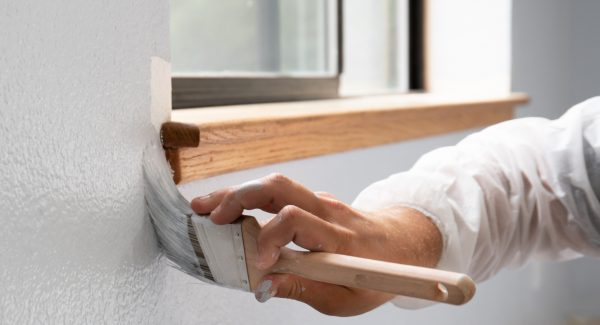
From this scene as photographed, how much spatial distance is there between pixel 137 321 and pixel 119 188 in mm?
112

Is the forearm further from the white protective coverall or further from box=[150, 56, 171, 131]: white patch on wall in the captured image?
box=[150, 56, 171, 131]: white patch on wall

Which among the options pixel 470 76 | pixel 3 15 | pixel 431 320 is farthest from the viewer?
pixel 470 76

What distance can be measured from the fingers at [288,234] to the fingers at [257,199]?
3 centimetres

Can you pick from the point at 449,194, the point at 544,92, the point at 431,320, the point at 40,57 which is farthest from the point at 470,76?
the point at 40,57

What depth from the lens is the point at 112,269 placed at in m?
0.60

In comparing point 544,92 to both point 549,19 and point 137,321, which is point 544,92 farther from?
point 137,321

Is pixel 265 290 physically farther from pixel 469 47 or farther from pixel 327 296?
pixel 469 47

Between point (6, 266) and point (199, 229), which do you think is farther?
point (199, 229)

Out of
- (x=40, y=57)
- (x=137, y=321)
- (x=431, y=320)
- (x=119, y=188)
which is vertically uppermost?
(x=40, y=57)

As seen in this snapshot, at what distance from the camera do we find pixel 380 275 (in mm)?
524

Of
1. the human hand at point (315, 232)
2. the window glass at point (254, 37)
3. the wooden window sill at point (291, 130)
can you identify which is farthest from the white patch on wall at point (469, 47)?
the human hand at point (315, 232)

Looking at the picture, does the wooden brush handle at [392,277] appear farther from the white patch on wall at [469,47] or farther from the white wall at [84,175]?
the white patch on wall at [469,47]

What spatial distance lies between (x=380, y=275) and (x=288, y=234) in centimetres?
10

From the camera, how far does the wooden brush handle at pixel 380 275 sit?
0.50m
